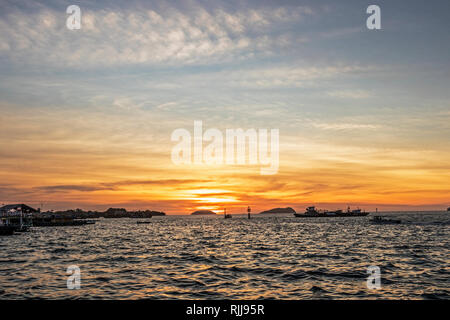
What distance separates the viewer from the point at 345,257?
125ft

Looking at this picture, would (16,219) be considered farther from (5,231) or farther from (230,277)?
(230,277)

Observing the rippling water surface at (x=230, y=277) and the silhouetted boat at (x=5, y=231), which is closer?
the rippling water surface at (x=230, y=277)

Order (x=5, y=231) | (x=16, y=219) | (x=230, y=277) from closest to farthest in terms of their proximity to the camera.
Result: (x=230, y=277) → (x=5, y=231) → (x=16, y=219)

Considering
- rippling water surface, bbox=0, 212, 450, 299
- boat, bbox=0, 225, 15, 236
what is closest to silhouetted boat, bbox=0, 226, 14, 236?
boat, bbox=0, 225, 15, 236

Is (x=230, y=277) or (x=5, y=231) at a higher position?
(x=230, y=277)

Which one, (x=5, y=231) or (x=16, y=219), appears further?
(x=16, y=219)

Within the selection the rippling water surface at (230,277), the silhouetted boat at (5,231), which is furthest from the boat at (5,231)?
the rippling water surface at (230,277)

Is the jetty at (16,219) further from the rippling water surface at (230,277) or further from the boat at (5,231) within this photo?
the rippling water surface at (230,277)

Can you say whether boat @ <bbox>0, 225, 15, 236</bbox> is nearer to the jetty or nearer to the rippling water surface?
the jetty

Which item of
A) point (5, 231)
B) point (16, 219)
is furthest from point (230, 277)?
point (16, 219)

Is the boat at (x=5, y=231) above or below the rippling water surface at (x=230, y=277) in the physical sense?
below

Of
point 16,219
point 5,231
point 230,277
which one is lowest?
point 16,219
